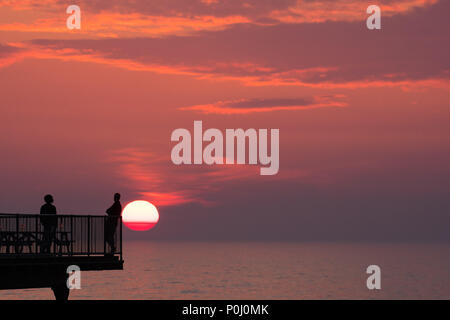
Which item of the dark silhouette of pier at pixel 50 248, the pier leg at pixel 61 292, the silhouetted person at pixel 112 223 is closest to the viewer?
the dark silhouette of pier at pixel 50 248

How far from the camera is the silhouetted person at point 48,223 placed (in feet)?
103

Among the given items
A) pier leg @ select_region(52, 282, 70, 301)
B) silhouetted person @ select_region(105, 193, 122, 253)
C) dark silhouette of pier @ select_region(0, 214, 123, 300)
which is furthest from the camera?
pier leg @ select_region(52, 282, 70, 301)

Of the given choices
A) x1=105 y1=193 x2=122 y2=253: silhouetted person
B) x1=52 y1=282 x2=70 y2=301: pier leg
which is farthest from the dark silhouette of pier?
x1=52 y1=282 x2=70 y2=301: pier leg

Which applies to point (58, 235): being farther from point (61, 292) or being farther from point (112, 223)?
point (61, 292)

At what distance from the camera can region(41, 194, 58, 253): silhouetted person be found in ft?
103

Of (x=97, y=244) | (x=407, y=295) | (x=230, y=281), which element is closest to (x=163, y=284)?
(x=230, y=281)

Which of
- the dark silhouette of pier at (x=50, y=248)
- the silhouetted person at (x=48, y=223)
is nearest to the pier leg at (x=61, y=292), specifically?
the dark silhouette of pier at (x=50, y=248)

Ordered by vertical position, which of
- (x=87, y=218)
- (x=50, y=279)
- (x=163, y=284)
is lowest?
(x=50, y=279)

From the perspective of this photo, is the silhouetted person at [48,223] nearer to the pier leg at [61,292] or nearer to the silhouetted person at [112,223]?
the silhouetted person at [112,223]

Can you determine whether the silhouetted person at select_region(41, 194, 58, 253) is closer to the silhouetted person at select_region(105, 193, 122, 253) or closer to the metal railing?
the metal railing
